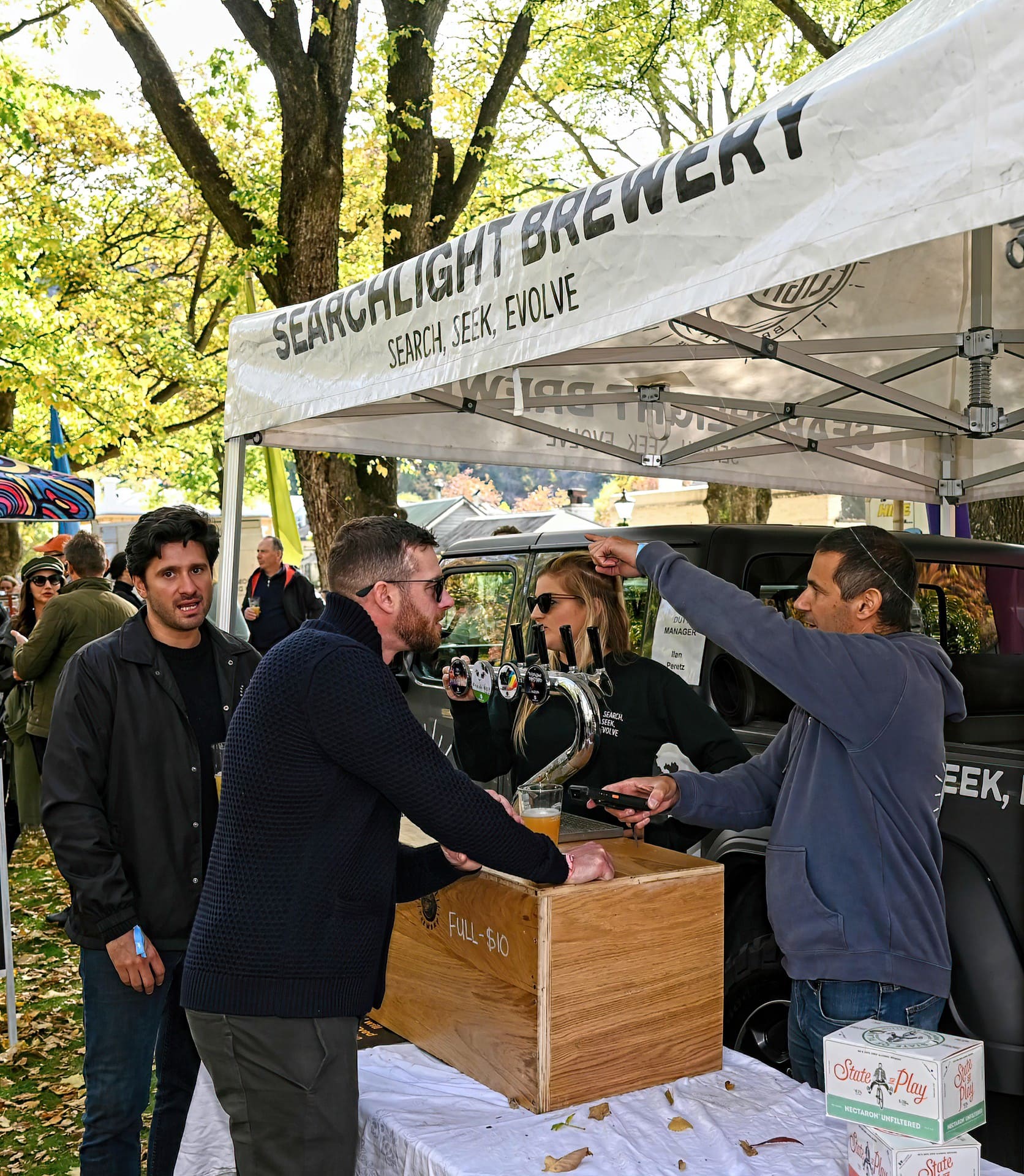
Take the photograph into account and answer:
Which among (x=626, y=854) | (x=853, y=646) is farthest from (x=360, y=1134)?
(x=853, y=646)

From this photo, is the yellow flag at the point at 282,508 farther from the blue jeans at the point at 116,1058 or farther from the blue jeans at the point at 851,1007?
the blue jeans at the point at 851,1007

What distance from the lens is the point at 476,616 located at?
18.8 ft

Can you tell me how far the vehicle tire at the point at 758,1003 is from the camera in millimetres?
3352

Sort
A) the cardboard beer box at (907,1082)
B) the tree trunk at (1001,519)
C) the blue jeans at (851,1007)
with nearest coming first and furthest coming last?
the cardboard beer box at (907,1082) < the blue jeans at (851,1007) < the tree trunk at (1001,519)

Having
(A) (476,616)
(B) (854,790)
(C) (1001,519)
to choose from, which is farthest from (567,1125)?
(C) (1001,519)

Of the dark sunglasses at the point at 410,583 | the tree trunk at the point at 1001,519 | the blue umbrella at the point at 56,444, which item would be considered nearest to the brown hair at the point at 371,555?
the dark sunglasses at the point at 410,583

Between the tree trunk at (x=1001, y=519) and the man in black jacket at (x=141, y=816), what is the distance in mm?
5619

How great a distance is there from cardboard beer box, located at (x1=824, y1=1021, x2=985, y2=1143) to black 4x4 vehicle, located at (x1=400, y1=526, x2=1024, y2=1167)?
0.65 metres

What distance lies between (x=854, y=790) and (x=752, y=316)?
2306 millimetres

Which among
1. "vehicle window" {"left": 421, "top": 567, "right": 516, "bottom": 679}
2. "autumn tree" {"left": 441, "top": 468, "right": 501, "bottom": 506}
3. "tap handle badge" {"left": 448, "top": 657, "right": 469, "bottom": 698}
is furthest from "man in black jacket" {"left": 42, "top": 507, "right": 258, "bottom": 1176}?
"autumn tree" {"left": 441, "top": 468, "right": 501, "bottom": 506}

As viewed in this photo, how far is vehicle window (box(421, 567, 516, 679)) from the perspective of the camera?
17.9ft

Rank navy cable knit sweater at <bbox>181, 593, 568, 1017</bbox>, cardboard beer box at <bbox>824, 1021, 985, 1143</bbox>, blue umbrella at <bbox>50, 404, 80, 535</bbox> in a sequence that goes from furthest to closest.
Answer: blue umbrella at <bbox>50, 404, 80, 535</bbox>
navy cable knit sweater at <bbox>181, 593, 568, 1017</bbox>
cardboard beer box at <bbox>824, 1021, 985, 1143</bbox>

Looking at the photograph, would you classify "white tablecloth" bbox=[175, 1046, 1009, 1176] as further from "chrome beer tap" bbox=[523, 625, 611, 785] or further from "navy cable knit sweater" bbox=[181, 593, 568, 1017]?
"chrome beer tap" bbox=[523, 625, 611, 785]

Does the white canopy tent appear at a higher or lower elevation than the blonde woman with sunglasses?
higher
